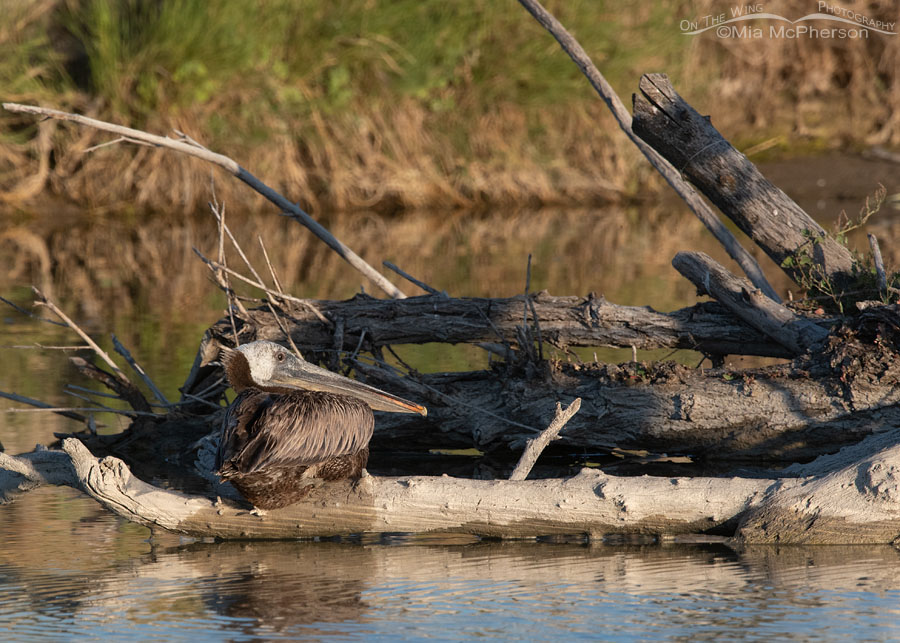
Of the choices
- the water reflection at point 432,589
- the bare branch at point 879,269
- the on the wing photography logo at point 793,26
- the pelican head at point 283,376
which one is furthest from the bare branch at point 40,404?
the on the wing photography logo at point 793,26

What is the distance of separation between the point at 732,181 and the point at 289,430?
2674 millimetres

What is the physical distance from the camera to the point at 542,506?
13.8 ft

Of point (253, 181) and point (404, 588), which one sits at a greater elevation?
point (253, 181)

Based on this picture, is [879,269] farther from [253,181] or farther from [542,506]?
[253,181]

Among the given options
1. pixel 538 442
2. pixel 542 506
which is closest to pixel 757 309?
pixel 538 442

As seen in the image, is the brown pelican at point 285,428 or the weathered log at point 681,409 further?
the weathered log at point 681,409

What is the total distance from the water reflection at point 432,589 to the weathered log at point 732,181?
1.94 meters

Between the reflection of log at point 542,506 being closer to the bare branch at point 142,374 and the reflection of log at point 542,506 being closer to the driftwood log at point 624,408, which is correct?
the driftwood log at point 624,408

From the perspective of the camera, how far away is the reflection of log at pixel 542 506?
414cm

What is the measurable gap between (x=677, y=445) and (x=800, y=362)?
63 cm

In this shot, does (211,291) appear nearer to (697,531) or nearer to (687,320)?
(687,320)

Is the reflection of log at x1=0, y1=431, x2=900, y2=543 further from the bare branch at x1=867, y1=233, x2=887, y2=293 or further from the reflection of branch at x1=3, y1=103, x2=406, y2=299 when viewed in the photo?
the reflection of branch at x1=3, y1=103, x2=406, y2=299

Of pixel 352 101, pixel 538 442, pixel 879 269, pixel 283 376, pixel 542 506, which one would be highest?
pixel 352 101

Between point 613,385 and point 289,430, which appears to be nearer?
point 289,430
